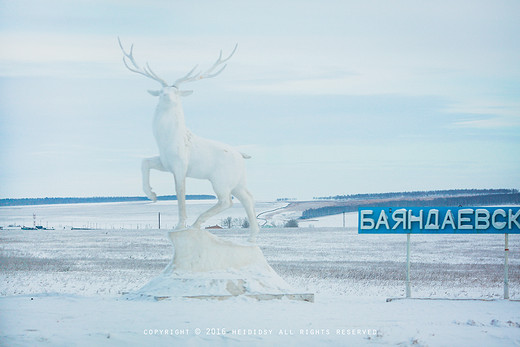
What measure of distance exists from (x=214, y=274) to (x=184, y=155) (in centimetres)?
224

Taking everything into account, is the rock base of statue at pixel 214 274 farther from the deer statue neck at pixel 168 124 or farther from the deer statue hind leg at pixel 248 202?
the deer statue neck at pixel 168 124

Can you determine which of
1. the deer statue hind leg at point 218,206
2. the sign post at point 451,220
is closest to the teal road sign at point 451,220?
the sign post at point 451,220

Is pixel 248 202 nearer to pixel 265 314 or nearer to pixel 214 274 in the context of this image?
pixel 214 274

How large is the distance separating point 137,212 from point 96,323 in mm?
95284

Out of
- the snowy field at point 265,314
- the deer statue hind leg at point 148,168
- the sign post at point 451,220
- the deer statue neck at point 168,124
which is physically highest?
the deer statue neck at point 168,124

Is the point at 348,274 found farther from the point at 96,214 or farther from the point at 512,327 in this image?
the point at 96,214

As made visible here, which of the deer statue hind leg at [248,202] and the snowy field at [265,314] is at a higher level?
the deer statue hind leg at [248,202]

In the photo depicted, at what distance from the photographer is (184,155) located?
12.9 metres

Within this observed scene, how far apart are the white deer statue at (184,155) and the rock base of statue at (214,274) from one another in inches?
16.3

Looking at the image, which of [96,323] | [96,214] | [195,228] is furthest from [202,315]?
[96,214]

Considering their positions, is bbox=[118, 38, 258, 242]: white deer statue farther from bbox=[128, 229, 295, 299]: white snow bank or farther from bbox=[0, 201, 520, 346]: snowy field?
bbox=[0, 201, 520, 346]: snowy field

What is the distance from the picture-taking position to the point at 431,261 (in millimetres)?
28812

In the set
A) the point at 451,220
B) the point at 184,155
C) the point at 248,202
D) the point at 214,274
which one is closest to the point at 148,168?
the point at 184,155

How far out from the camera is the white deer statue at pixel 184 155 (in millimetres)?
→ 12758
